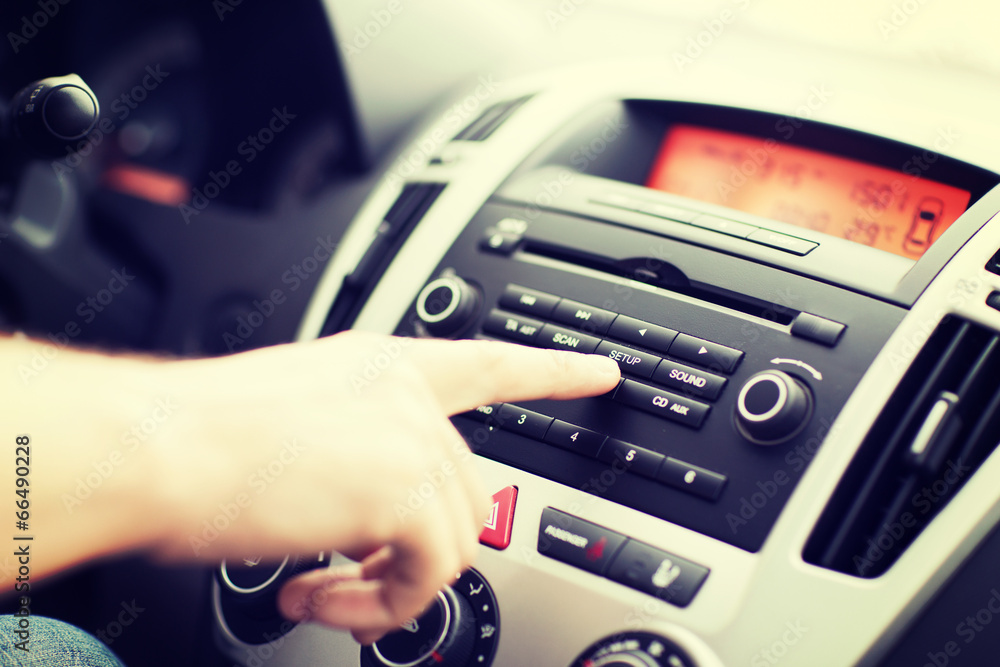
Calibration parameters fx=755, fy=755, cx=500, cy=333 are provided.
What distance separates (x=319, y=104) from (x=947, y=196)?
2.30 ft

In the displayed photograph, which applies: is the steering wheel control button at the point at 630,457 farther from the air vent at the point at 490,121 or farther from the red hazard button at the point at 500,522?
the air vent at the point at 490,121

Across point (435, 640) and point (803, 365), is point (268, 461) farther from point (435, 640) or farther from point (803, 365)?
point (803, 365)

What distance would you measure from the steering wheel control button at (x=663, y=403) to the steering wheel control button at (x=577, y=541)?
0.33ft

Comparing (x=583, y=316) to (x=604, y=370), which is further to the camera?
(x=583, y=316)

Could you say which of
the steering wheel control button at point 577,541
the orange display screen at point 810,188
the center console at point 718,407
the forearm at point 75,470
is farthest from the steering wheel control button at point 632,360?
the forearm at point 75,470

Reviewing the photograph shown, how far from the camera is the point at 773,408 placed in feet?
1.80

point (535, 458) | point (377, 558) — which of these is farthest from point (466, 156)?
point (377, 558)

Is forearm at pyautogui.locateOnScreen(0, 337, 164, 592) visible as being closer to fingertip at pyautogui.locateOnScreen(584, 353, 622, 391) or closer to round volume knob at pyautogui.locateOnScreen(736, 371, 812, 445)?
fingertip at pyautogui.locateOnScreen(584, 353, 622, 391)

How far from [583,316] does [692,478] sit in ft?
0.55

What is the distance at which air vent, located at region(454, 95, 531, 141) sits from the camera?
86cm

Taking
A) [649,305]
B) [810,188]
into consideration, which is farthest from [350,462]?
[810,188]

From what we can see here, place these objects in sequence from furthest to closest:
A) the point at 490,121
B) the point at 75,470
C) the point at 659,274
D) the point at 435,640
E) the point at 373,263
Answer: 1. the point at 490,121
2. the point at 373,263
3. the point at 659,274
4. the point at 435,640
5. the point at 75,470

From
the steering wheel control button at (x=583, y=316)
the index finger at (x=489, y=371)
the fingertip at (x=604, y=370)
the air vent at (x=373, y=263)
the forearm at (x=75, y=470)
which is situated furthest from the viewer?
the air vent at (x=373, y=263)

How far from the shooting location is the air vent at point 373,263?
78 cm
